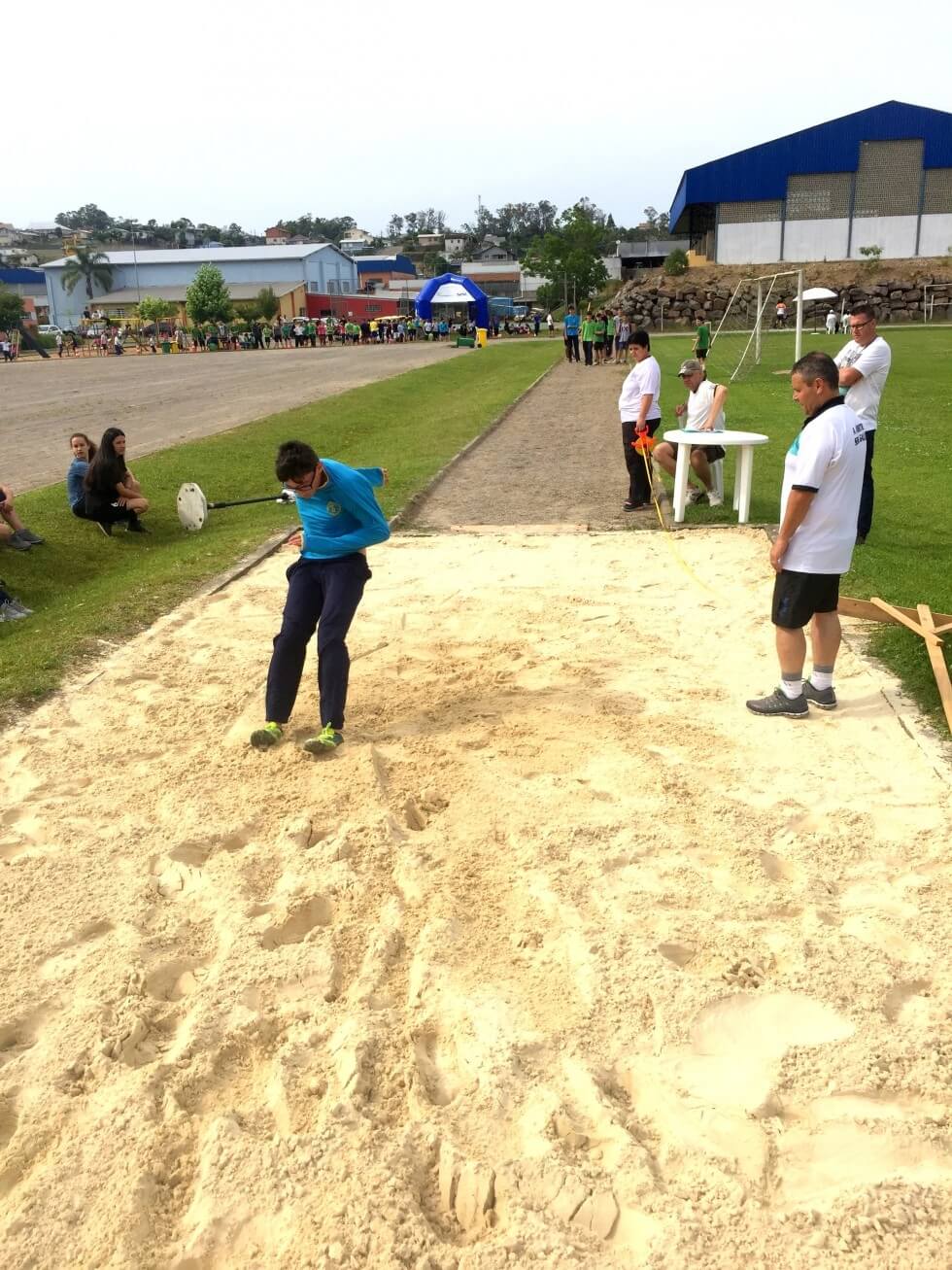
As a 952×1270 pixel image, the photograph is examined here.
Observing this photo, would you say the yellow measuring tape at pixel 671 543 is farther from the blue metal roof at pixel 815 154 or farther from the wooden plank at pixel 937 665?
the blue metal roof at pixel 815 154

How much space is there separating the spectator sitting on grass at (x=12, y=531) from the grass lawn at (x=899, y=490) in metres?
6.54

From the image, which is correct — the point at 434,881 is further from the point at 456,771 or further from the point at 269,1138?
the point at 269,1138

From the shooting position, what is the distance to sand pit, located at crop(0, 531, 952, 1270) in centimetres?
251

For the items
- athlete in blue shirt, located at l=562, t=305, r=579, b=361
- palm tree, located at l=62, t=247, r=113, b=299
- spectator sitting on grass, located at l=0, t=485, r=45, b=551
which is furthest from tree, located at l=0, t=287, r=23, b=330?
spectator sitting on grass, located at l=0, t=485, r=45, b=551

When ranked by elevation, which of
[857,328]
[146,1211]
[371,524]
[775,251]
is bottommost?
[146,1211]

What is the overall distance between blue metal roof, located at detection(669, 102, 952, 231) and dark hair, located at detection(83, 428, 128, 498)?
2183 inches

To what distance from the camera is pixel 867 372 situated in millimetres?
7805

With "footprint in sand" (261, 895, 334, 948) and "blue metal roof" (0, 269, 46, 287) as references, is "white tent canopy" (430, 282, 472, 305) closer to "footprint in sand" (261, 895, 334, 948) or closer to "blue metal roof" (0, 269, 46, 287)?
"footprint in sand" (261, 895, 334, 948)

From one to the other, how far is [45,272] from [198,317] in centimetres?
3550

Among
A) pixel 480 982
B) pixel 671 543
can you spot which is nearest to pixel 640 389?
pixel 671 543

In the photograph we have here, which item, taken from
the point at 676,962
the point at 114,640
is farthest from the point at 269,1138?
the point at 114,640

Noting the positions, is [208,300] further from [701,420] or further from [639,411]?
[701,420]

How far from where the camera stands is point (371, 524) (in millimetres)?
5113

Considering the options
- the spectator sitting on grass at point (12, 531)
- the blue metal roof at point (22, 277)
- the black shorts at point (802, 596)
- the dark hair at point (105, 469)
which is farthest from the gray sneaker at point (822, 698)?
the blue metal roof at point (22, 277)
